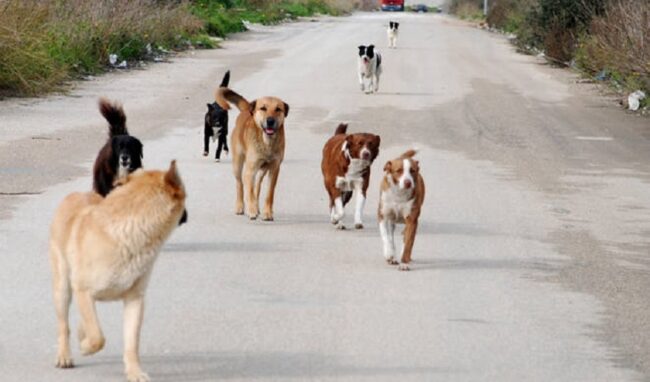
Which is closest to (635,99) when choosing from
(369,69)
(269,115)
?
(369,69)

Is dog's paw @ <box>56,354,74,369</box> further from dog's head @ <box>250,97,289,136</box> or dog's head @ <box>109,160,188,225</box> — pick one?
dog's head @ <box>250,97,289,136</box>

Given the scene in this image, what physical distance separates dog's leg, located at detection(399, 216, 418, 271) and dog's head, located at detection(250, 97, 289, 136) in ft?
7.23

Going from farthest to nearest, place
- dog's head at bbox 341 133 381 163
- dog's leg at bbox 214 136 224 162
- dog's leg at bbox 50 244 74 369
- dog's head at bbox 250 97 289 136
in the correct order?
dog's leg at bbox 214 136 224 162 → dog's head at bbox 250 97 289 136 → dog's head at bbox 341 133 381 163 → dog's leg at bbox 50 244 74 369

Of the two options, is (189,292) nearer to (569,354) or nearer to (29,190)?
(569,354)

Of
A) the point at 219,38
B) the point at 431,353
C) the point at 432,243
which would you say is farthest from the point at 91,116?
the point at 219,38

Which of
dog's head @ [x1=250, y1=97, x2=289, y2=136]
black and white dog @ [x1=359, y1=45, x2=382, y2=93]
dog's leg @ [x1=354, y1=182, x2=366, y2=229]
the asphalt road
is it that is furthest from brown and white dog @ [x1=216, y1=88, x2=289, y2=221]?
black and white dog @ [x1=359, y1=45, x2=382, y2=93]

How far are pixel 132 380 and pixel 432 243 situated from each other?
5.04 m

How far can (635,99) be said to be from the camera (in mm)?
24609

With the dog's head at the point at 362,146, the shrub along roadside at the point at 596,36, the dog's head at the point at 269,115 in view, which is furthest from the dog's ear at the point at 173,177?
the shrub along roadside at the point at 596,36

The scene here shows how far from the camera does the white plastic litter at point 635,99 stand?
24.6 meters

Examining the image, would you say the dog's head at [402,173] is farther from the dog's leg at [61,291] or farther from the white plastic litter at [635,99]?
the white plastic litter at [635,99]

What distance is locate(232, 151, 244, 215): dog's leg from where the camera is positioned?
12.8m

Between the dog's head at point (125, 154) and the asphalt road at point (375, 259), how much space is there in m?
0.71

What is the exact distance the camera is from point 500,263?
10.8 m
